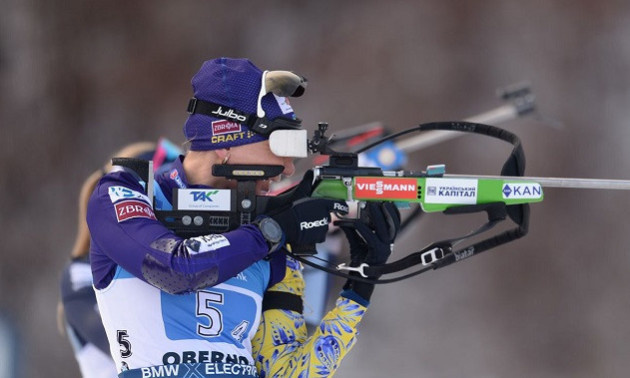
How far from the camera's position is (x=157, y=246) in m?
1.61

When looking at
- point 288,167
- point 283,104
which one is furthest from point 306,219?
point 283,104

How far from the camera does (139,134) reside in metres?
5.33

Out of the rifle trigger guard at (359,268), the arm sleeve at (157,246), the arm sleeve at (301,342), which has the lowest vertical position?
the arm sleeve at (301,342)

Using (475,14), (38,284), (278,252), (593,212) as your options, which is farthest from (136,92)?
(278,252)

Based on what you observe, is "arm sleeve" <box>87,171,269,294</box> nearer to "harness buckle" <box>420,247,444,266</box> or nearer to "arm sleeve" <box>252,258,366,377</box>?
"arm sleeve" <box>252,258,366,377</box>

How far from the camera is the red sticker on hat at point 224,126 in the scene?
1.81m

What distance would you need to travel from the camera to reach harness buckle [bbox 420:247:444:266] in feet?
6.33

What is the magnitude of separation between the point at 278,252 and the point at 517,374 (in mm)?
3416

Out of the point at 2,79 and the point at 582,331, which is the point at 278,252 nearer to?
the point at 582,331

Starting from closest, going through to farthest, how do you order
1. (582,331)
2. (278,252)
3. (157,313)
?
(157,313), (278,252), (582,331)

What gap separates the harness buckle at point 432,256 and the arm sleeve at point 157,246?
418 mm

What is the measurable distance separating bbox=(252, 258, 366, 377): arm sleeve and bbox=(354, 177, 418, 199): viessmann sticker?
0.23 metres

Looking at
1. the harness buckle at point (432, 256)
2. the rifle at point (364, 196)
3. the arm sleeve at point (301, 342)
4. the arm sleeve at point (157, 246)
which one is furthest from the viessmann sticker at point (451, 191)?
the arm sleeve at point (157, 246)

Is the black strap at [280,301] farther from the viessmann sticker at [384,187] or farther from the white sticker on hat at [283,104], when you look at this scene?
the white sticker on hat at [283,104]
